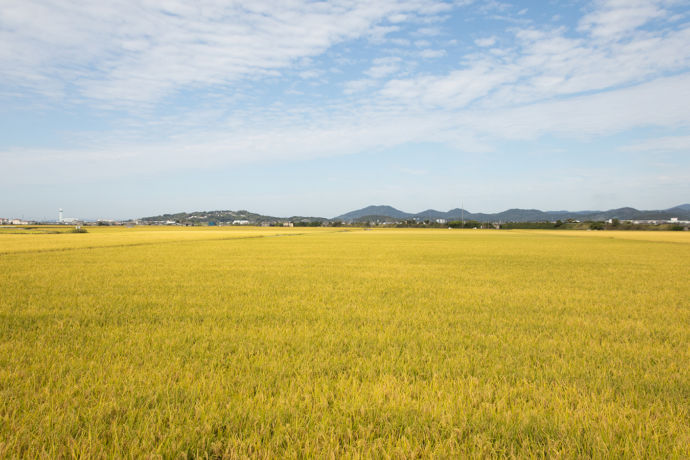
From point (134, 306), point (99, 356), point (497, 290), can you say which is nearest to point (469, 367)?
point (99, 356)

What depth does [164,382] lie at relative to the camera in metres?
4.10

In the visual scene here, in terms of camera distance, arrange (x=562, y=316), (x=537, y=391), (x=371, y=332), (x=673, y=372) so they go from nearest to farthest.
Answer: (x=537, y=391), (x=673, y=372), (x=371, y=332), (x=562, y=316)

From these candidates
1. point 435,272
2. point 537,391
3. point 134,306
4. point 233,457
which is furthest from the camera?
point 435,272

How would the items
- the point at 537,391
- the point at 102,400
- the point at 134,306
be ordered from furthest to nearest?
the point at 134,306 → the point at 537,391 → the point at 102,400

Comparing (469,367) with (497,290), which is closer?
(469,367)

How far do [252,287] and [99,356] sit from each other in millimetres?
6108

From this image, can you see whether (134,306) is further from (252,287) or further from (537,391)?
(537,391)

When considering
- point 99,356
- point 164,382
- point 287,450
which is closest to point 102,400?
point 164,382

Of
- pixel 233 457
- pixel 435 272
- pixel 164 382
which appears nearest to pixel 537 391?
pixel 233 457

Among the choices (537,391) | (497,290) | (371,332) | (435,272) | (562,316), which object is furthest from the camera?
(435,272)

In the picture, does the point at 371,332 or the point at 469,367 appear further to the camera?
the point at 371,332

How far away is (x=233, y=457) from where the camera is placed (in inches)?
109

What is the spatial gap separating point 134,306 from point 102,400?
519cm

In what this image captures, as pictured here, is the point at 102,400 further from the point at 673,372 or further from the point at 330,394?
the point at 673,372
